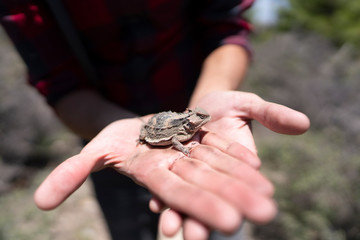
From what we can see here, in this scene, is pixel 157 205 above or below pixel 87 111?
below

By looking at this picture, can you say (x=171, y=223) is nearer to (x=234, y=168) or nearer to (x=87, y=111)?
(x=234, y=168)

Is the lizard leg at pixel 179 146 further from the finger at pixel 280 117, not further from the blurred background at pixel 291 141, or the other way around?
the blurred background at pixel 291 141

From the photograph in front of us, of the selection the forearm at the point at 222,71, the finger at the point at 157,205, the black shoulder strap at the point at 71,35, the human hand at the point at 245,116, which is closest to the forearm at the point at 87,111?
the black shoulder strap at the point at 71,35

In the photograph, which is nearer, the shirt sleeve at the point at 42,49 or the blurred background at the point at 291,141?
the shirt sleeve at the point at 42,49

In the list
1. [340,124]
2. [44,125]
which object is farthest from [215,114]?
[44,125]

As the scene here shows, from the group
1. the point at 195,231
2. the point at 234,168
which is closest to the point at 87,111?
the point at 234,168

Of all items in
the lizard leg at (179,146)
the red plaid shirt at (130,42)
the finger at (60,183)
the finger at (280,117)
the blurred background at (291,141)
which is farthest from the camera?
the blurred background at (291,141)

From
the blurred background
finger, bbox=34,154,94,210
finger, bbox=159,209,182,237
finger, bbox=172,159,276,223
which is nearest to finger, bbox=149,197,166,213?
finger, bbox=159,209,182,237
